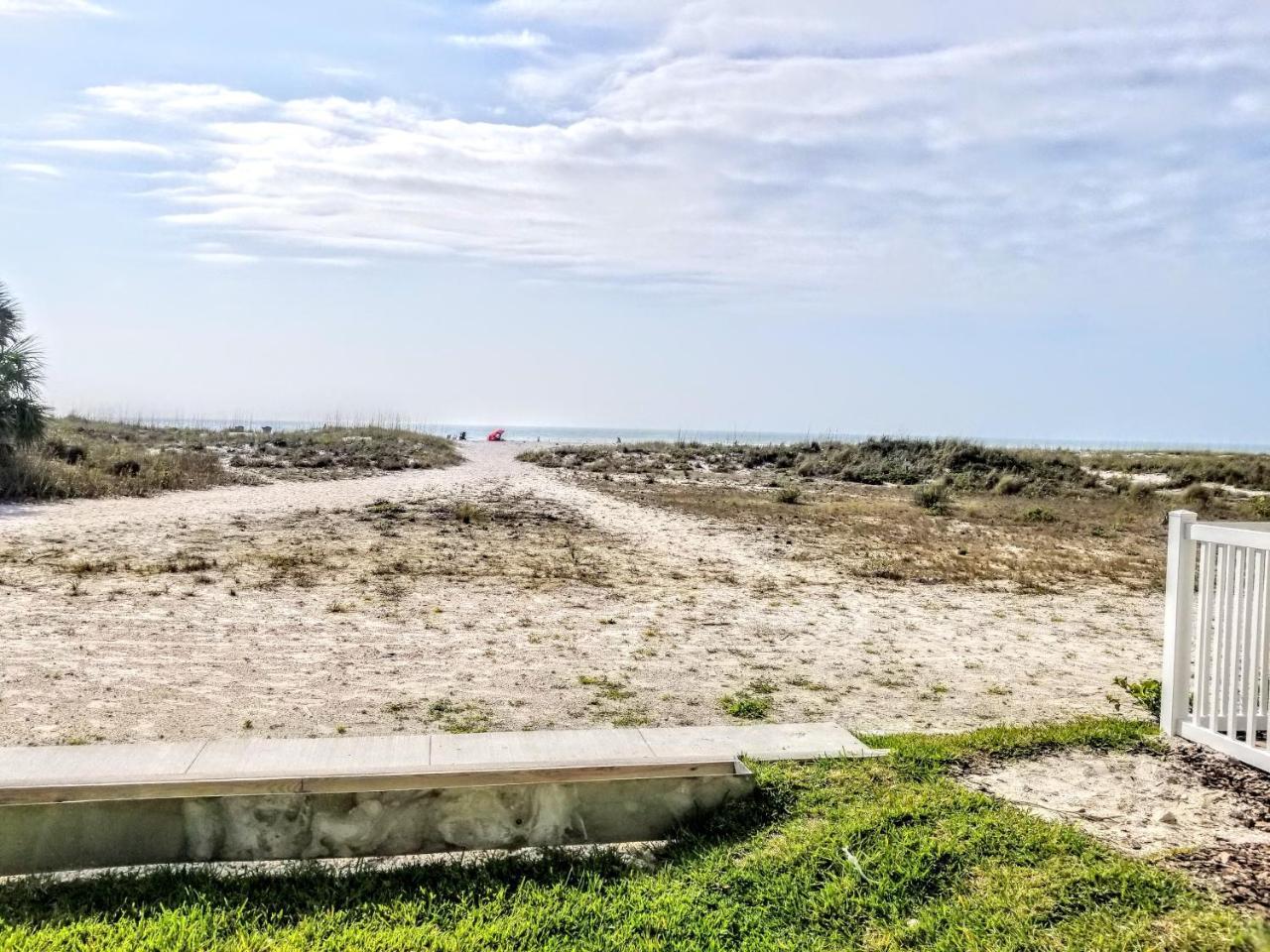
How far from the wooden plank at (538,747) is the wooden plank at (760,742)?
16cm

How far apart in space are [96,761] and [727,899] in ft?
10.6

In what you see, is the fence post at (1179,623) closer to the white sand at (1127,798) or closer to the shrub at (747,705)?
the white sand at (1127,798)

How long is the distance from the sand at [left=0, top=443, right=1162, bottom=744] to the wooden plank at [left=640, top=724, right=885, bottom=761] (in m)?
0.44

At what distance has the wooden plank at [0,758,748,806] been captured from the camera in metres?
3.85

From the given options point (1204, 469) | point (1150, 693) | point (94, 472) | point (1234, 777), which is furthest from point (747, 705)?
point (1204, 469)

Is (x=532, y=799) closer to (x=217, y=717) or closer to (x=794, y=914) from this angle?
(x=794, y=914)

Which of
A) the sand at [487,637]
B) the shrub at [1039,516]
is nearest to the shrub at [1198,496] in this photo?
the shrub at [1039,516]

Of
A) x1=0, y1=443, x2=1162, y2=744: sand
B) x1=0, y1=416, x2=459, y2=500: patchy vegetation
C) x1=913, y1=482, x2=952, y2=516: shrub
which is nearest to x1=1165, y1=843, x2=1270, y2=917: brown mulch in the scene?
x1=0, y1=443, x2=1162, y2=744: sand

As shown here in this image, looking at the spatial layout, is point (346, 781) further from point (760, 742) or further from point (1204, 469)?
point (1204, 469)

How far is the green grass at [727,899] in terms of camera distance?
336 cm

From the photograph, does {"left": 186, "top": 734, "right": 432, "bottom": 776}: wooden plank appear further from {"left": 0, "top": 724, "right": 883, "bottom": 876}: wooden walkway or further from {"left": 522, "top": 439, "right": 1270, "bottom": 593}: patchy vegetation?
{"left": 522, "top": 439, "right": 1270, "bottom": 593}: patchy vegetation

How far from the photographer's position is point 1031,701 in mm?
6762

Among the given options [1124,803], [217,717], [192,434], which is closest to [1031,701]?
[1124,803]

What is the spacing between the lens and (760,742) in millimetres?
5340
